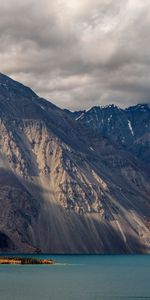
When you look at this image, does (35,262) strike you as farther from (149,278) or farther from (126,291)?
(126,291)

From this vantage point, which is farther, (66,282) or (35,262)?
(35,262)

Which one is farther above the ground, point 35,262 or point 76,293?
point 76,293

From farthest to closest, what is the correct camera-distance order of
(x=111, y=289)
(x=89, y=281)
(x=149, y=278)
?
(x=149, y=278) → (x=89, y=281) → (x=111, y=289)

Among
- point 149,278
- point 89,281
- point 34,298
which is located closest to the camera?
point 34,298

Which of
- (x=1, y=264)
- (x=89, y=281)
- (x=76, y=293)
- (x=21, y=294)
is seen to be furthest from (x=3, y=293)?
(x=1, y=264)

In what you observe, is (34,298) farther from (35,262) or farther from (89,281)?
(35,262)

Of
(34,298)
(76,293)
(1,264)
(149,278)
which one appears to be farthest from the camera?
(1,264)

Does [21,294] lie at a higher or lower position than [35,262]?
higher

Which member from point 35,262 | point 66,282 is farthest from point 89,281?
point 35,262

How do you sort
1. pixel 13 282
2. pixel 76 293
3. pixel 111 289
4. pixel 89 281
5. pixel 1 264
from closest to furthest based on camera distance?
pixel 76 293
pixel 111 289
pixel 13 282
pixel 89 281
pixel 1 264
